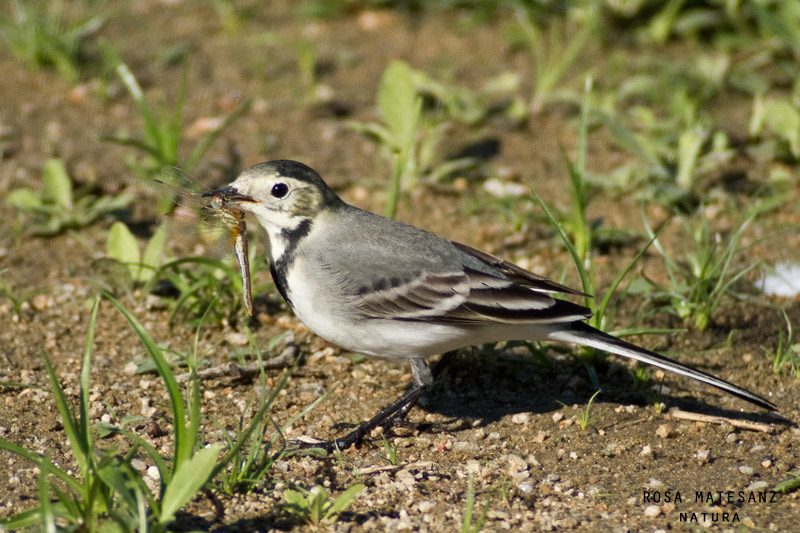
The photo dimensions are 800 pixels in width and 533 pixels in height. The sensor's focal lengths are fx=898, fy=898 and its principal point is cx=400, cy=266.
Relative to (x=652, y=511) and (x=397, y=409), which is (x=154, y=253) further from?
(x=652, y=511)

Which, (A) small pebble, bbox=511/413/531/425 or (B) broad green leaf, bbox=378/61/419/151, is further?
(B) broad green leaf, bbox=378/61/419/151

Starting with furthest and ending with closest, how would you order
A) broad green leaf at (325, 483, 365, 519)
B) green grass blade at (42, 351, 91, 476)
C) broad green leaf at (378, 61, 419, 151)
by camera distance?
broad green leaf at (378, 61, 419, 151), broad green leaf at (325, 483, 365, 519), green grass blade at (42, 351, 91, 476)

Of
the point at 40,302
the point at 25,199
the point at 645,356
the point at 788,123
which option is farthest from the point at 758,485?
the point at 25,199

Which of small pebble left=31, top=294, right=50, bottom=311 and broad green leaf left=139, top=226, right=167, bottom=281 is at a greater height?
broad green leaf left=139, top=226, right=167, bottom=281

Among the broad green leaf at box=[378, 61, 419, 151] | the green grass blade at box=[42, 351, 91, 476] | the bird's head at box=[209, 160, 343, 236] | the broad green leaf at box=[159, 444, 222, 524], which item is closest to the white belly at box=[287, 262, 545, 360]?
the bird's head at box=[209, 160, 343, 236]

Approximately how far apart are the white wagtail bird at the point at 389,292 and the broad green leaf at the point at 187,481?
3.72 ft

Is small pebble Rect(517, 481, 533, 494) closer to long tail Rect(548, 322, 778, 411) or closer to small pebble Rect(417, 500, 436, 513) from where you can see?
small pebble Rect(417, 500, 436, 513)

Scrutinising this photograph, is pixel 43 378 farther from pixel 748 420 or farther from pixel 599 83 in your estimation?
pixel 599 83

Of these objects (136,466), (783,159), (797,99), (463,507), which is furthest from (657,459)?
(797,99)

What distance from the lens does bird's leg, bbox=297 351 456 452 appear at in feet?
15.1

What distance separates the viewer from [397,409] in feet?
15.8

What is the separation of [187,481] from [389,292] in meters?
1.60

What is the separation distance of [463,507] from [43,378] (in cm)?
252

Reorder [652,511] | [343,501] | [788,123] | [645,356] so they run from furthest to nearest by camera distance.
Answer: [788,123], [645,356], [652,511], [343,501]
